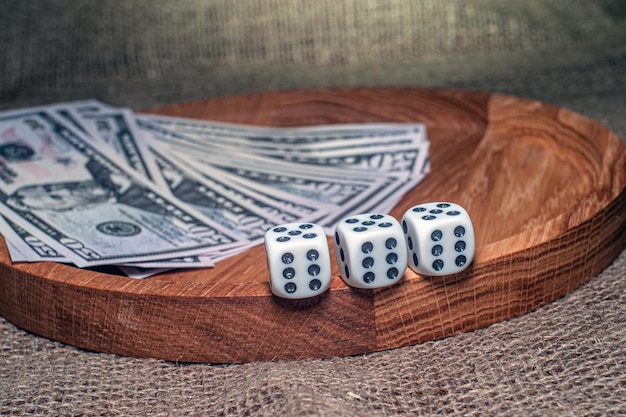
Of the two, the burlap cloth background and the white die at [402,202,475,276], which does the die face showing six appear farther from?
the burlap cloth background

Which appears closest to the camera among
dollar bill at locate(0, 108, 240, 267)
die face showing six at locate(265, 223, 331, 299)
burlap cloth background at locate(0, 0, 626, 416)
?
die face showing six at locate(265, 223, 331, 299)

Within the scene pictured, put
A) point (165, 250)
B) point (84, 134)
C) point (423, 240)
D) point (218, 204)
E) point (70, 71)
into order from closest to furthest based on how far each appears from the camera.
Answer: point (423, 240), point (165, 250), point (218, 204), point (84, 134), point (70, 71)

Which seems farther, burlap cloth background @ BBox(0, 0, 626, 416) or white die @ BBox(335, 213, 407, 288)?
burlap cloth background @ BBox(0, 0, 626, 416)

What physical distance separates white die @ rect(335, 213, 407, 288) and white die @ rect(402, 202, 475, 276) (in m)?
0.02

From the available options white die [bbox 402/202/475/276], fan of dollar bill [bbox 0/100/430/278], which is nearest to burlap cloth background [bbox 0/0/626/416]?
fan of dollar bill [bbox 0/100/430/278]

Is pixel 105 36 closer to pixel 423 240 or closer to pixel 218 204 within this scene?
pixel 218 204

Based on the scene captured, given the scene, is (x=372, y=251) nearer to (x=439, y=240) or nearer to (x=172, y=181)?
(x=439, y=240)

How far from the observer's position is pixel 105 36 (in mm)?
1650

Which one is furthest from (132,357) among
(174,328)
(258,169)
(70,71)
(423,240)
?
(70,71)

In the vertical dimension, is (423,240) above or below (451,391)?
above

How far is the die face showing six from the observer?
2.15 feet

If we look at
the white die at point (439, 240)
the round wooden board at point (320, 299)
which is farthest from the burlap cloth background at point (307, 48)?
the white die at point (439, 240)

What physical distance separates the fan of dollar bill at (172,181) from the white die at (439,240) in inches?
8.6

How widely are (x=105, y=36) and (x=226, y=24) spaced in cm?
21
